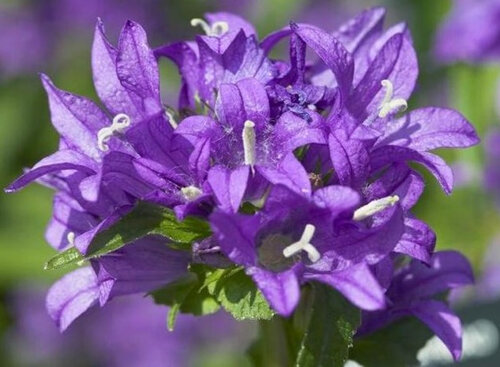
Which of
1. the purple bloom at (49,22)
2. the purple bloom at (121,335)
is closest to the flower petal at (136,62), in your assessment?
the purple bloom at (121,335)

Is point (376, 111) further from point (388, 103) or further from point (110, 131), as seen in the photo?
point (110, 131)

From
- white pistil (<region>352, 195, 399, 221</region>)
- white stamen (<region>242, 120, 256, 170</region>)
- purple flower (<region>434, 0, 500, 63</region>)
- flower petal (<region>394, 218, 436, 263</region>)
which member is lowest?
purple flower (<region>434, 0, 500, 63</region>)

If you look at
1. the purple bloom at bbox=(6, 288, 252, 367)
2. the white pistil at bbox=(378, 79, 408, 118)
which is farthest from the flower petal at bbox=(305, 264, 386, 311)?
the purple bloom at bbox=(6, 288, 252, 367)

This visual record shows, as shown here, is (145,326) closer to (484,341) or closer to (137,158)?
(484,341)

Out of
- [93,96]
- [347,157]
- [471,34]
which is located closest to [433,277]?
[347,157]

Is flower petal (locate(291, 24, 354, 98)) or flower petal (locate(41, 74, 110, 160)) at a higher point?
flower petal (locate(291, 24, 354, 98))

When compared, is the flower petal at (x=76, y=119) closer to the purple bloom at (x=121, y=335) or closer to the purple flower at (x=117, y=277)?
the purple flower at (x=117, y=277)

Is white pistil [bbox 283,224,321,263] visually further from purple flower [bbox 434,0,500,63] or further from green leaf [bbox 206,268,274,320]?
purple flower [bbox 434,0,500,63]
